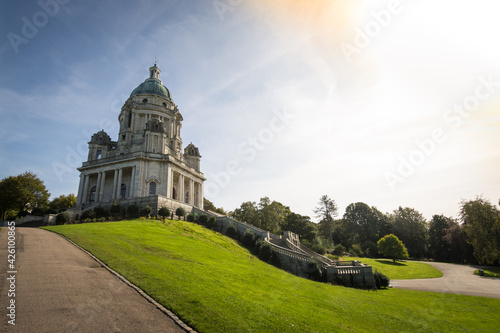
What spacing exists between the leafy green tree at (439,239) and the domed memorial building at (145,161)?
196ft

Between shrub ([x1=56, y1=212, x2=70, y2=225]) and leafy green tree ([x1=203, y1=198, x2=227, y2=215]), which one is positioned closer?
shrub ([x1=56, y1=212, x2=70, y2=225])

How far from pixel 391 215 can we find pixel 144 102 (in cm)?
7425

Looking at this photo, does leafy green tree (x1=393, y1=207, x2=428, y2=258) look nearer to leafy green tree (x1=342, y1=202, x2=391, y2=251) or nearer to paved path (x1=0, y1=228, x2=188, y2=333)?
leafy green tree (x1=342, y1=202, x2=391, y2=251)

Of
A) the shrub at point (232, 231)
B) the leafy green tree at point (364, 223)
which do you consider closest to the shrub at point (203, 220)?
the shrub at point (232, 231)

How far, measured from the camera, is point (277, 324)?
9.05 meters

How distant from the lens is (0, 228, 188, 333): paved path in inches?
287

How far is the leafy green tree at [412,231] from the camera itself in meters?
70.3

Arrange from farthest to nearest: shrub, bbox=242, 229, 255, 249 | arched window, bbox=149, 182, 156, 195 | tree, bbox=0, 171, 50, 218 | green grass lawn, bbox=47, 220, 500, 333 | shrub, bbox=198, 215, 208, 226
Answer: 1. arched window, bbox=149, 182, 156, 195
2. tree, bbox=0, 171, 50, 218
3. shrub, bbox=198, 215, 208, 226
4. shrub, bbox=242, 229, 255, 249
5. green grass lawn, bbox=47, 220, 500, 333

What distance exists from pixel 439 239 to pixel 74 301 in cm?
7984

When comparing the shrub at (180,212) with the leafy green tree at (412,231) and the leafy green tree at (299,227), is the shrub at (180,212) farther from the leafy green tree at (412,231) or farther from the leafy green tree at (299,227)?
the leafy green tree at (412,231)

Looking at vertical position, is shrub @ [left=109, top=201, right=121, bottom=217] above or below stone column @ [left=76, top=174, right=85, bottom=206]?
below

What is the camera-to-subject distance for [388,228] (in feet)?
244

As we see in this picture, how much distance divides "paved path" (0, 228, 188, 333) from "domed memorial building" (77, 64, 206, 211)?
26.3 m

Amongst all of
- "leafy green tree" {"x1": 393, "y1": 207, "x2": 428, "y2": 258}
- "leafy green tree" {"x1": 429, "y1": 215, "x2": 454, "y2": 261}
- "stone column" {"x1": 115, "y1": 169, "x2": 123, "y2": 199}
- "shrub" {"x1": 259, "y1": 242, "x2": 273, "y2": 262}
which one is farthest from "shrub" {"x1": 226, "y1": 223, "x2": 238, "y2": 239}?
"leafy green tree" {"x1": 393, "y1": 207, "x2": 428, "y2": 258}
